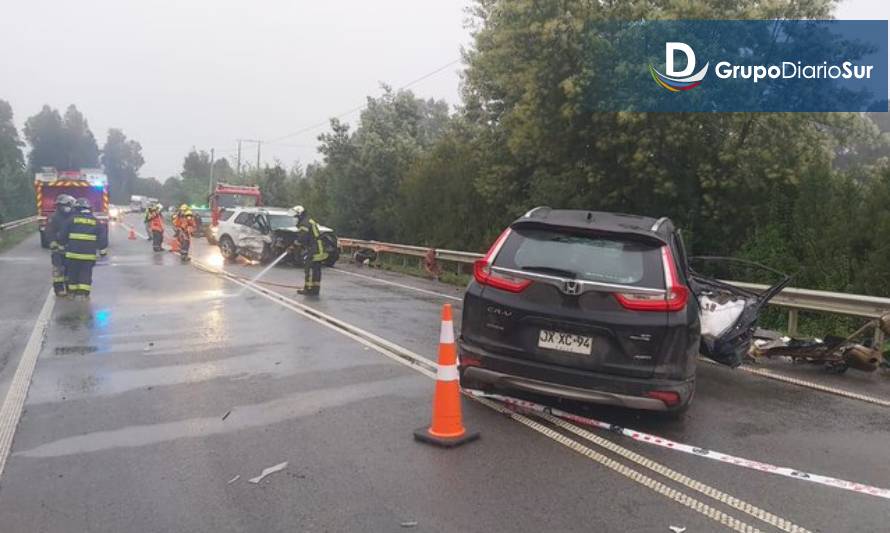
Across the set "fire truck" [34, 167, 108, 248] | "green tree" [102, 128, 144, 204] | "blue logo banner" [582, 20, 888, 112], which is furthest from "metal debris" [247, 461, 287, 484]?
"green tree" [102, 128, 144, 204]

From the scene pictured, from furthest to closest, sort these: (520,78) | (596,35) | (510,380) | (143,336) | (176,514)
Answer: (520,78) → (596,35) → (143,336) → (510,380) → (176,514)

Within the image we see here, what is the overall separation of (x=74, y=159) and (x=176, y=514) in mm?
118890

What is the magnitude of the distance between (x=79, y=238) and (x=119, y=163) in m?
156

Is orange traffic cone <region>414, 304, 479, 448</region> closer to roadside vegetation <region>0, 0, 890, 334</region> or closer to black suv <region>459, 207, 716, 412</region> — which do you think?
black suv <region>459, 207, 716, 412</region>

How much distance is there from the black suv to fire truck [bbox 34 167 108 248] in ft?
82.1

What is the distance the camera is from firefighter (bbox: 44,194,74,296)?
12148mm

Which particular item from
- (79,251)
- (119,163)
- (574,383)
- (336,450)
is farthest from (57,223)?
(119,163)

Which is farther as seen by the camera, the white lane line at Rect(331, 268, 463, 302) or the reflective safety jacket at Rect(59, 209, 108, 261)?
the white lane line at Rect(331, 268, 463, 302)

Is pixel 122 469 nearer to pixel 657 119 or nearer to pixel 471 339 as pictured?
pixel 471 339

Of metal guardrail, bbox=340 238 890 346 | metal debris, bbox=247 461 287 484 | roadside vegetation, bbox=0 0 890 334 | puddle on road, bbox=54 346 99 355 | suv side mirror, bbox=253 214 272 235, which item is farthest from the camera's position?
suv side mirror, bbox=253 214 272 235

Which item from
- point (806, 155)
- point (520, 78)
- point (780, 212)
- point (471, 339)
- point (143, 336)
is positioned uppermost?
point (520, 78)

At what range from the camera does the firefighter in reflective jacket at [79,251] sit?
39.1 ft

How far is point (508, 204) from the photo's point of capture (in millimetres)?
19188

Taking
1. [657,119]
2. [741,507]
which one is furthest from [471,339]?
[657,119]
